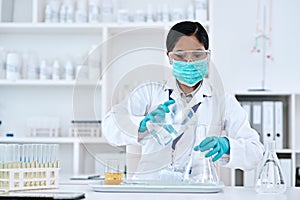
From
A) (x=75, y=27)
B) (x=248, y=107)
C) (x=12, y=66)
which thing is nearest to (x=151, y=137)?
(x=248, y=107)

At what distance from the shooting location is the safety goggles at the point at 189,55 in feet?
5.10

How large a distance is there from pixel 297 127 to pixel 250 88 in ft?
1.13

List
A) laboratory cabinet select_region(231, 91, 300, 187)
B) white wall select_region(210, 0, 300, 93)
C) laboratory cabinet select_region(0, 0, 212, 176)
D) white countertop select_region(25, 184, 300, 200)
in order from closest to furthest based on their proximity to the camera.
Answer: white countertop select_region(25, 184, 300, 200), laboratory cabinet select_region(231, 91, 300, 187), laboratory cabinet select_region(0, 0, 212, 176), white wall select_region(210, 0, 300, 93)

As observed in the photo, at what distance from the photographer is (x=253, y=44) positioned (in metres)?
3.19

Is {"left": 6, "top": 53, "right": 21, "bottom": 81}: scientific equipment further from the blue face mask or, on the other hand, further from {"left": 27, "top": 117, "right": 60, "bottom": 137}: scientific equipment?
the blue face mask

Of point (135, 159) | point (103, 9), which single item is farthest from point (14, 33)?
point (135, 159)

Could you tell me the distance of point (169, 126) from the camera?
4.87ft

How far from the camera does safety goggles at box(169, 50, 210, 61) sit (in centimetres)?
156

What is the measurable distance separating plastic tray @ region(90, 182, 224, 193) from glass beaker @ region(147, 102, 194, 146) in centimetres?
12

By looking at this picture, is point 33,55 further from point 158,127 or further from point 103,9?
point 158,127

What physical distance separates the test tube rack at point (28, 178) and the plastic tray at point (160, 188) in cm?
11

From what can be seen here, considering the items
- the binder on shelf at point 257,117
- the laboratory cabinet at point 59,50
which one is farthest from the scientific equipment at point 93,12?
the binder on shelf at point 257,117

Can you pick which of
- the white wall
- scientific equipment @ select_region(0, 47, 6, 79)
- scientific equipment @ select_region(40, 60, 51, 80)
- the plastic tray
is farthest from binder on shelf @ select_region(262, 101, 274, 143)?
the plastic tray

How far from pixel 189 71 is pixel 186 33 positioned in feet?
0.64
